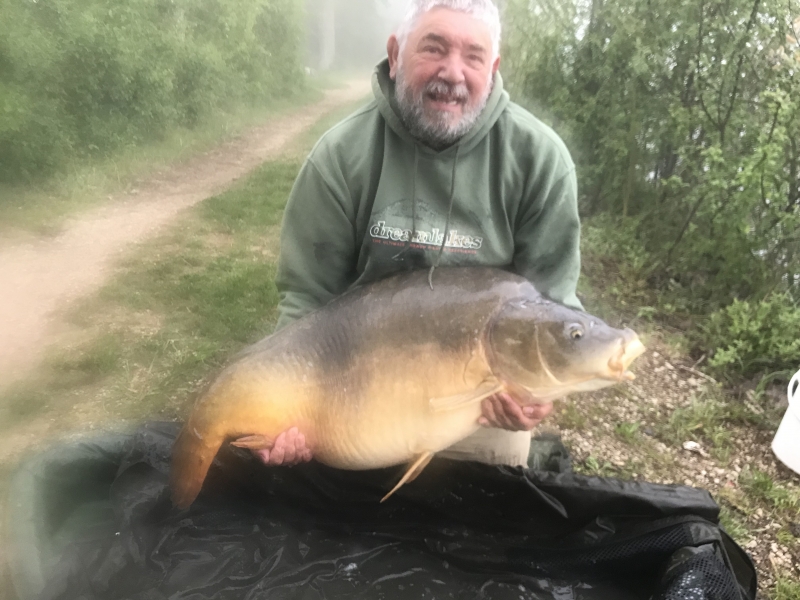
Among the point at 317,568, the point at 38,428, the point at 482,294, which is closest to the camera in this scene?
the point at 482,294

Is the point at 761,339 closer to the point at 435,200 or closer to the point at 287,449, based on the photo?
the point at 435,200

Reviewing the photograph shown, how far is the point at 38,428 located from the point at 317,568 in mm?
1095

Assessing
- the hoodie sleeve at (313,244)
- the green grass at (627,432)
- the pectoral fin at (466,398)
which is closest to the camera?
the pectoral fin at (466,398)

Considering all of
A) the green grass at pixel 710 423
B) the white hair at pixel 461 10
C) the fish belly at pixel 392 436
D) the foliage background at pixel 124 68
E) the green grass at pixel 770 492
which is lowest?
the green grass at pixel 770 492

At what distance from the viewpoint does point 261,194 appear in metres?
3.05

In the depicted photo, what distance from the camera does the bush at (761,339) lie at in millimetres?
2242

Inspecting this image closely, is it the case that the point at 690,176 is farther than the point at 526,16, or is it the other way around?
the point at 526,16

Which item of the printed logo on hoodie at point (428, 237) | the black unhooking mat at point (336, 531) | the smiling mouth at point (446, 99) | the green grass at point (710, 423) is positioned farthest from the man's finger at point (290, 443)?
the green grass at point (710, 423)

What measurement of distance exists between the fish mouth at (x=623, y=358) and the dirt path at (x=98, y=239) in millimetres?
1240

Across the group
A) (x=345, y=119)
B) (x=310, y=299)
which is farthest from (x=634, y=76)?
(x=310, y=299)

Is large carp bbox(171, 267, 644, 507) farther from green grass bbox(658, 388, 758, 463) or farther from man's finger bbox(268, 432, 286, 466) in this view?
green grass bbox(658, 388, 758, 463)

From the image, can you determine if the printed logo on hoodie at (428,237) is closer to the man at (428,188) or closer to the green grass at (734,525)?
the man at (428,188)

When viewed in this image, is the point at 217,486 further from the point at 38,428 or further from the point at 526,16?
the point at 526,16

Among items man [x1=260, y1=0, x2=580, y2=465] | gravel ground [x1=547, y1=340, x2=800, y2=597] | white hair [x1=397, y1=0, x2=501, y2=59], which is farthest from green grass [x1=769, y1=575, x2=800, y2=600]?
white hair [x1=397, y1=0, x2=501, y2=59]
